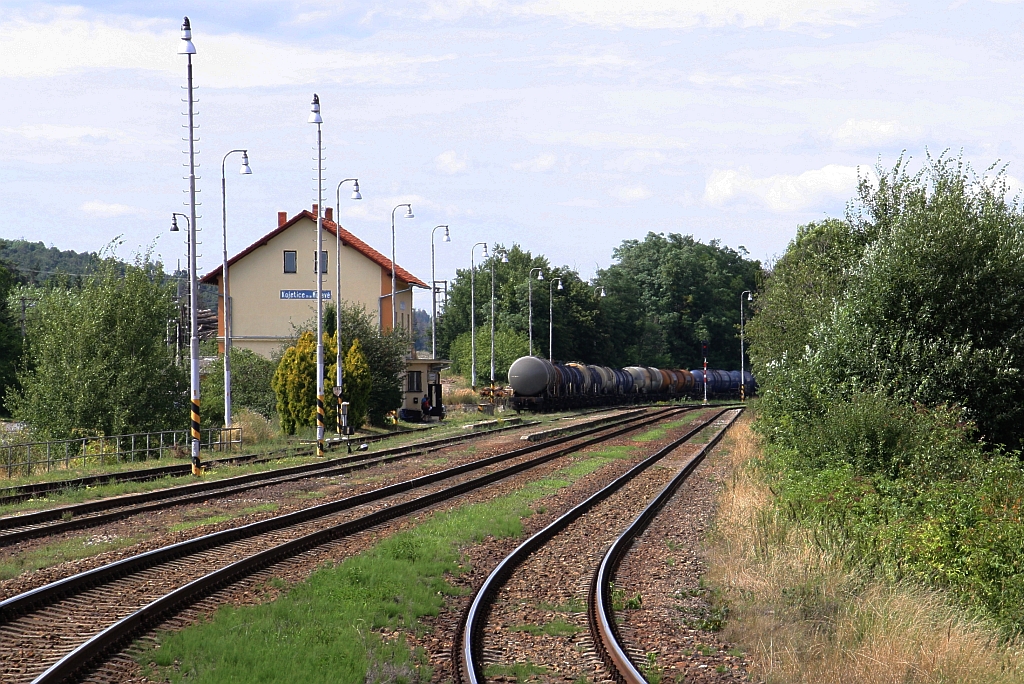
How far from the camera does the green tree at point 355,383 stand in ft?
122

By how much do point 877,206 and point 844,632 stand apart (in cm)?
2155

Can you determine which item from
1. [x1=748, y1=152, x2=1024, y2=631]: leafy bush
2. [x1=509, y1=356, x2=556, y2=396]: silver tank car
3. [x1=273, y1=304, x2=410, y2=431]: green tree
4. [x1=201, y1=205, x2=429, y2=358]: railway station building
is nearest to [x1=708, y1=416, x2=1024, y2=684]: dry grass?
[x1=748, y1=152, x2=1024, y2=631]: leafy bush

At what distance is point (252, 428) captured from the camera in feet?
111

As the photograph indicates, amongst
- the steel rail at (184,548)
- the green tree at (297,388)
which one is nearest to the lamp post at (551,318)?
the green tree at (297,388)

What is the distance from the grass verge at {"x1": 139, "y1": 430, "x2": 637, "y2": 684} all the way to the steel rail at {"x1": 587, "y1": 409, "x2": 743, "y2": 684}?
155 centimetres

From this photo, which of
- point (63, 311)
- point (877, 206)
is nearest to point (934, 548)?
point (877, 206)

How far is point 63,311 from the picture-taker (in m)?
28.5

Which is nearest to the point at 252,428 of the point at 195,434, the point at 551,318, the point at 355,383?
the point at 355,383

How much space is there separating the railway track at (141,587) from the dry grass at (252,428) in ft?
52.3

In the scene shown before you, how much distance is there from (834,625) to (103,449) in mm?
20163

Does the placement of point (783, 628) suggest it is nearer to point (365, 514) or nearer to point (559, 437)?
point (365, 514)

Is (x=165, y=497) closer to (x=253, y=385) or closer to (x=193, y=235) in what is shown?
(x=193, y=235)

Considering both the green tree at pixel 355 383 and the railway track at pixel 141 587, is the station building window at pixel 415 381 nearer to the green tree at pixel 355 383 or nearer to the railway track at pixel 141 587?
the green tree at pixel 355 383

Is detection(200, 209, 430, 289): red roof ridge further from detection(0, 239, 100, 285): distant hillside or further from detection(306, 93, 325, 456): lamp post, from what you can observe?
detection(0, 239, 100, 285): distant hillside
